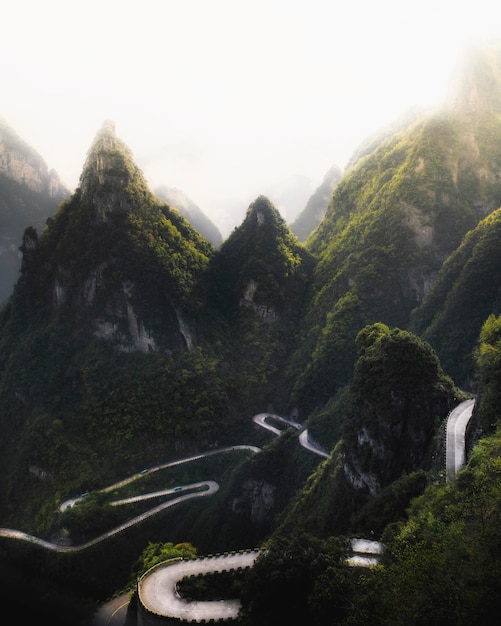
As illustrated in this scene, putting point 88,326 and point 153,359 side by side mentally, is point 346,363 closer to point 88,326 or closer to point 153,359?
point 153,359

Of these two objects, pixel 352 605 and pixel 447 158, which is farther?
pixel 447 158

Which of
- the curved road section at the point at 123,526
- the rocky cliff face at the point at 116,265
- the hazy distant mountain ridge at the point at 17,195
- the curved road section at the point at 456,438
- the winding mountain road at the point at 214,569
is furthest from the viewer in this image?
the hazy distant mountain ridge at the point at 17,195

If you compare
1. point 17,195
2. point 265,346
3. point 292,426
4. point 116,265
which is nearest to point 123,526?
point 292,426

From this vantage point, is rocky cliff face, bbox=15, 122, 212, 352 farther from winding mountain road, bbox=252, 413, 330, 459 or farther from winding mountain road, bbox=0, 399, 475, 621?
winding mountain road, bbox=0, 399, 475, 621

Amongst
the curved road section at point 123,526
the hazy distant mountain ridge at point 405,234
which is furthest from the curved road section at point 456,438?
the hazy distant mountain ridge at point 405,234

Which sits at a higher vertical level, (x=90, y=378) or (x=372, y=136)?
(x=372, y=136)

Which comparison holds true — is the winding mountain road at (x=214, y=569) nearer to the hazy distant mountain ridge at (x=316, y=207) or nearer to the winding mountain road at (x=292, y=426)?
the winding mountain road at (x=292, y=426)

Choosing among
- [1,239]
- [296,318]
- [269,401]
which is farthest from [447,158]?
[1,239]
